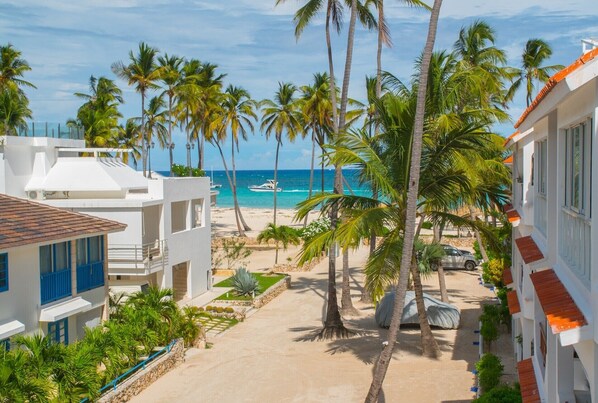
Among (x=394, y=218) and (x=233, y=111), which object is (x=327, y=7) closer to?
(x=394, y=218)

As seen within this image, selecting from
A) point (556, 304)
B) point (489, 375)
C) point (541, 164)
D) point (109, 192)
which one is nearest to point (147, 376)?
point (489, 375)

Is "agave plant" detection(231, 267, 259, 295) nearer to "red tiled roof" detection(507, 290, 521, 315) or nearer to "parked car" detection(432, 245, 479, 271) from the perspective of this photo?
"parked car" detection(432, 245, 479, 271)

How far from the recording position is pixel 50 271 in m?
20.5

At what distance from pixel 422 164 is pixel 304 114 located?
1313 inches

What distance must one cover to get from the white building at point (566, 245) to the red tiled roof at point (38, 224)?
40.7 feet

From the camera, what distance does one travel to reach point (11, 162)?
26.3m

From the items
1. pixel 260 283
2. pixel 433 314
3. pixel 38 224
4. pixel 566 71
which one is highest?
pixel 566 71

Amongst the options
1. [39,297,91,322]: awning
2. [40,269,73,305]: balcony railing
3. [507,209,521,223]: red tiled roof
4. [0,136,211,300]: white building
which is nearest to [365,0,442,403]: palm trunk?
[507,209,521,223]: red tiled roof

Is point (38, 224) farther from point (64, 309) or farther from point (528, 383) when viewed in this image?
point (528, 383)

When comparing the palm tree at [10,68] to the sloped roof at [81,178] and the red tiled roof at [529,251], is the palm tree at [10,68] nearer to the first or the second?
the sloped roof at [81,178]

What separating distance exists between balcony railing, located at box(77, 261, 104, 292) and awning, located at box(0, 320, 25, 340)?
10.9 feet

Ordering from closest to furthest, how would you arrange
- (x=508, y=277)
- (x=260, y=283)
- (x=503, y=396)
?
(x=503, y=396) < (x=508, y=277) < (x=260, y=283)

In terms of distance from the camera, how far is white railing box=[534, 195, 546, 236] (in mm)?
12922

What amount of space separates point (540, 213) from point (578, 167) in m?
5.34
